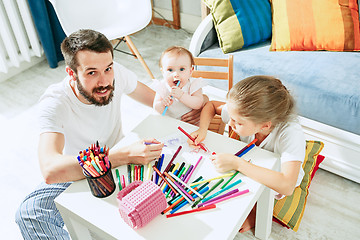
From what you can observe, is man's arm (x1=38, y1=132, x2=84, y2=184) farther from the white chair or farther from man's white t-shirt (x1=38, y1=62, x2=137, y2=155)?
the white chair

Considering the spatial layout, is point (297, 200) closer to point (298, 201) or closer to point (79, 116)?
point (298, 201)

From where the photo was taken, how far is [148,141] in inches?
53.4

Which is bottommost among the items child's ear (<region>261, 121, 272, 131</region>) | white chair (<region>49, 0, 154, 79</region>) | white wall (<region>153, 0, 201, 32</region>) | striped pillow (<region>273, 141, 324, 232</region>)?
striped pillow (<region>273, 141, 324, 232</region>)

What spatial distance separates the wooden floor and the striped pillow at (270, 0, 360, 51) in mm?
782

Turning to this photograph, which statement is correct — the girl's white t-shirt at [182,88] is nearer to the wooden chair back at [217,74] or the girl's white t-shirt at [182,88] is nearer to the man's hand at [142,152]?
the wooden chair back at [217,74]

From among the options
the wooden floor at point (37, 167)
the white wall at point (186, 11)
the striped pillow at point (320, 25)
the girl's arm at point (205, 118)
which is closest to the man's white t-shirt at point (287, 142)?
the girl's arm at point (205, 118)

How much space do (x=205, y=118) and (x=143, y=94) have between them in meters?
0.41

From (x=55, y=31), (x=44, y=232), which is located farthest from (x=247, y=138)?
(x=55, y=31)

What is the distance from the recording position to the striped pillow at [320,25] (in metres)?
2.09

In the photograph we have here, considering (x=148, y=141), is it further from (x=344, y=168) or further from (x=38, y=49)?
(x=38, y=49)

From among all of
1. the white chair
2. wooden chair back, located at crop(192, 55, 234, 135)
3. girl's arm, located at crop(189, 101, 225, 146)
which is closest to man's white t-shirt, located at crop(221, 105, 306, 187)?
girl's arm, located at crop(189, 101, 225, 146)

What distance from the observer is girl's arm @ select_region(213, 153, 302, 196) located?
124 cm

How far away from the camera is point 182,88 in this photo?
1705mm

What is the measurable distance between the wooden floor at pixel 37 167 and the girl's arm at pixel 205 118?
614 mm
